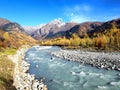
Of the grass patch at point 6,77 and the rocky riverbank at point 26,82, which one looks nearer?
the grass patch at point 6,77

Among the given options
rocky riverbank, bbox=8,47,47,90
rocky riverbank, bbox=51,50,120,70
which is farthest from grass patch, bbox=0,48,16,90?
rocky riverbank, bbox=51,50,120,70

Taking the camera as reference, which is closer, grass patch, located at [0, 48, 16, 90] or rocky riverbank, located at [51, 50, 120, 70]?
grass patch, located at [0, 48, 16, 90]

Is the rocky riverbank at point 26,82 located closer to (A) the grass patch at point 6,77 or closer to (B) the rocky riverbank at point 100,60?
(A) the grass patch at point 6,77

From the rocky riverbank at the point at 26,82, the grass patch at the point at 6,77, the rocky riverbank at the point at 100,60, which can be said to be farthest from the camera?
the rocky riverbank at the point at 100,60

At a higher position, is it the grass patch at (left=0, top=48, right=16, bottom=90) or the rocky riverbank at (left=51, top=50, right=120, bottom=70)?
the grass patch at (left=0, top=48, right=16, bottom=90)

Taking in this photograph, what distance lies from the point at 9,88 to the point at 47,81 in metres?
10.8

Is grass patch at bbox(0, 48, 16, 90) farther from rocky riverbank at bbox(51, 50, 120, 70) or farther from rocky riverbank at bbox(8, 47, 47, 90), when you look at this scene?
rocky riverbank at bbox(51, 50, 120, 70)

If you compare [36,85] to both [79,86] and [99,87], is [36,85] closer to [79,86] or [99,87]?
[79,86]

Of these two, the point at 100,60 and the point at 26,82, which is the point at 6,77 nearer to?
the point at 26,82

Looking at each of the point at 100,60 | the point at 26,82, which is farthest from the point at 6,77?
the point at 100,60

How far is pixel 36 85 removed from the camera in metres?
27.0

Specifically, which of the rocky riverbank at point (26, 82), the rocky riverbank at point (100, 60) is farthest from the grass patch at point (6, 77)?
the rocky riverbank at point (100, 60)

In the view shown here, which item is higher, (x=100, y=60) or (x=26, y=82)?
(x=26, y=82)

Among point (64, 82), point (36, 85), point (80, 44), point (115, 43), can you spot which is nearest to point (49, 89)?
point (36, 85)
